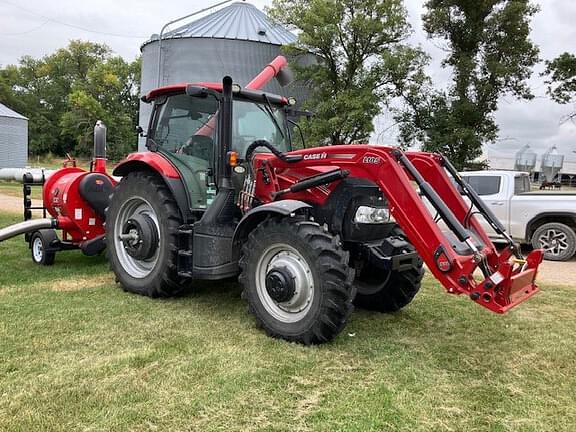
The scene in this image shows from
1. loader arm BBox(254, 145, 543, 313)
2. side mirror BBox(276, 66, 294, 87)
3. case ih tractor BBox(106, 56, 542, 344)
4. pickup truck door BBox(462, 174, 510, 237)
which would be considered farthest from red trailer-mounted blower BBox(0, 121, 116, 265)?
pickup truck door BBox(462, 174, 510, 237)

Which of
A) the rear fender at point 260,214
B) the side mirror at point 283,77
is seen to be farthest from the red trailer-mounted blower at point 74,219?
the rear fender at point 260,214

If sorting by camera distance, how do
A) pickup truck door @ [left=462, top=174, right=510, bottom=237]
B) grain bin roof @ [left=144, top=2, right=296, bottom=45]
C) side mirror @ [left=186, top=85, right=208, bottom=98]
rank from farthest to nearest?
grain bin roof @ [left=144, top=2, right=296, bottom=45] < pickup truck door @ [left=462, top=174, right=510, bottom=237] < side mirror @ [left=186, top=85, right=208, bottom=98]

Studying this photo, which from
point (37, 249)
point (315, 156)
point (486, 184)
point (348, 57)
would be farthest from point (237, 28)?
point (315, 156)

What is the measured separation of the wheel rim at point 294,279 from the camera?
421 centimetres

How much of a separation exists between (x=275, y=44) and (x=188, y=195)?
21.7m

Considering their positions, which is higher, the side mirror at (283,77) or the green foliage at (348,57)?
the green foliage at (348,57)

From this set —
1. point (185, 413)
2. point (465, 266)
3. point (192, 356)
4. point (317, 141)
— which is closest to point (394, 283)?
point (465, 266)

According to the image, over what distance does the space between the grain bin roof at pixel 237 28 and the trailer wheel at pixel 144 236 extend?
67.7 ft

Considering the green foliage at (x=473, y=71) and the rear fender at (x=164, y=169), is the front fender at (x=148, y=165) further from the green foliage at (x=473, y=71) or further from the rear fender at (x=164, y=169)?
the green foliage at (x=473, y=71)

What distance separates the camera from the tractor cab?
201 inches

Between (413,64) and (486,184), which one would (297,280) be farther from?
(413,64)

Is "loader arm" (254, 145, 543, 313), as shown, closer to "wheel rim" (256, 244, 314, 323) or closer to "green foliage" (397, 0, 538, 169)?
"wheel rim" (256, 244, 314, 323)

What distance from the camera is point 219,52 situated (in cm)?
2480

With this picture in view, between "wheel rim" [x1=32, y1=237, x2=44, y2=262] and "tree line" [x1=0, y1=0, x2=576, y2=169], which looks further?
"tree line" [x1=0, y1=0, x2=576, y2=169]
